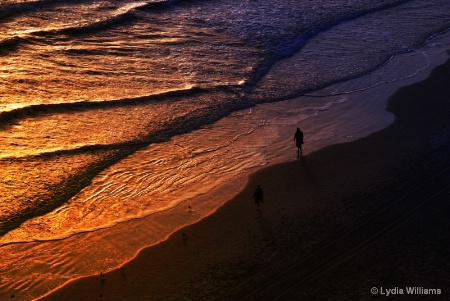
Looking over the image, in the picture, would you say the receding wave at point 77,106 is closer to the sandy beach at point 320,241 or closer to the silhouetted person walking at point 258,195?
the sandy beach at point 320,241

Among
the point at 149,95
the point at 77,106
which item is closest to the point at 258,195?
the point at 149,95

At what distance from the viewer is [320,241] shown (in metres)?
15.7

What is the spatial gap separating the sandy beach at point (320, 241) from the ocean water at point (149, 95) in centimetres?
85

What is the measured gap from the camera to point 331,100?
80.8ft

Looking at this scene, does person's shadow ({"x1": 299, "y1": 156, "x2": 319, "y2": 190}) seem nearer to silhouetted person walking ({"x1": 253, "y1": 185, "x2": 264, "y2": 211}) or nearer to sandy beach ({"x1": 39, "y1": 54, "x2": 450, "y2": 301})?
sandy beach ({"x1": 39, "y1": 54, "x2": 450, "y2": 301})

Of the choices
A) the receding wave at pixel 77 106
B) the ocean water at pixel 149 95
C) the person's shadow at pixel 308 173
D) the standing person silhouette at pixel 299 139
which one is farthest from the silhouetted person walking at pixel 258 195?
the receding wave at pixel 77 106

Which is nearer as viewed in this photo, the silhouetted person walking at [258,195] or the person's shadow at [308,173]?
the silhouetted person walking at [258,195]

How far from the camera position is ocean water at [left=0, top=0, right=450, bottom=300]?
17234mm

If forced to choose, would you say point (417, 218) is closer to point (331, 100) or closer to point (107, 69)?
point (331, 100)

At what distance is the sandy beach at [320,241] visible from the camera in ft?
46.3

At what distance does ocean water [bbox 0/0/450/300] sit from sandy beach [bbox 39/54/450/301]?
2.80ft

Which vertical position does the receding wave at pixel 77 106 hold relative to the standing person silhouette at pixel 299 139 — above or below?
above

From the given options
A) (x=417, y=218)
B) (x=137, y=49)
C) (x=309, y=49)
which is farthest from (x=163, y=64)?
(x=417, y=218)

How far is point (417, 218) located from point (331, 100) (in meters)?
8.78
